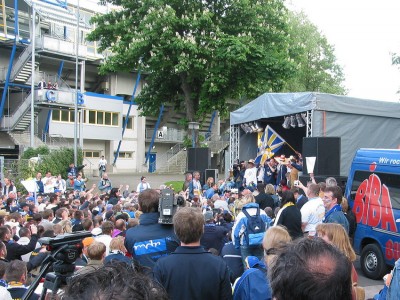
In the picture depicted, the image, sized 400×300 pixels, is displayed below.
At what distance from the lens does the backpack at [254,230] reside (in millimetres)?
5672

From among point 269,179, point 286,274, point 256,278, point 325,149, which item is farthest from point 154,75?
point 286,274

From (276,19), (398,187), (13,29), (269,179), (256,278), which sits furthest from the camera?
(13,29)

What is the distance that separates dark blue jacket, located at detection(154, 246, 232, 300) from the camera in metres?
3.37

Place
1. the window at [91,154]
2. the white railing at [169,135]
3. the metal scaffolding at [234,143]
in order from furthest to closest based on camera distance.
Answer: the white railing at [169,135] < the window at [91,154] < the metal scaffolding at [234,143]

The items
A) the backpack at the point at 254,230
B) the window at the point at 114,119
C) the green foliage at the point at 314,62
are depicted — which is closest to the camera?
the backpack at the point at 254,230

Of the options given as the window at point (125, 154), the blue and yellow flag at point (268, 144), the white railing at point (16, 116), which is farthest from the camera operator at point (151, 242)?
the window at point (125, 154)

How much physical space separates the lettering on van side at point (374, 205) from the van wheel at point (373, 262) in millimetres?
488

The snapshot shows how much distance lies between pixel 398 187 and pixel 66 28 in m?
33.4

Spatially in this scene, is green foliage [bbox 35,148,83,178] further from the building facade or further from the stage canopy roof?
the stage canopy roof

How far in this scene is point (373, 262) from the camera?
8.48 m

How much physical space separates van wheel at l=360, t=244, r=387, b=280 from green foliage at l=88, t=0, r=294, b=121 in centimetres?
1362

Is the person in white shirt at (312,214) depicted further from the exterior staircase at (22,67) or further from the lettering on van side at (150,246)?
the exterior staircase at (22,67)

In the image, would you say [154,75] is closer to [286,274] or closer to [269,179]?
[269,179]

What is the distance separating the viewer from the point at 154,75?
24516mm
